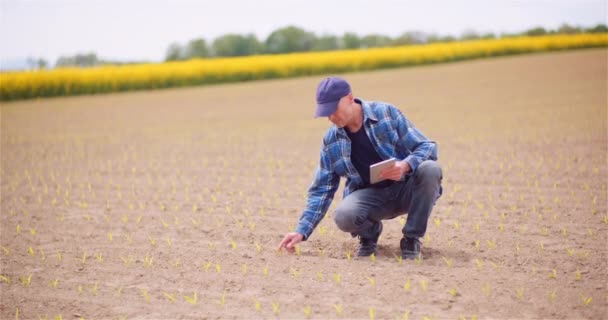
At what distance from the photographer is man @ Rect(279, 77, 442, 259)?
4254 mm

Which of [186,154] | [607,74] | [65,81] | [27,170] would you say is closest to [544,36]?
[607,74]

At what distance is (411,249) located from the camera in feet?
15.0

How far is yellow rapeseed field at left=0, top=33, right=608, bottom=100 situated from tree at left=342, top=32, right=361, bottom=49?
302 millimetres

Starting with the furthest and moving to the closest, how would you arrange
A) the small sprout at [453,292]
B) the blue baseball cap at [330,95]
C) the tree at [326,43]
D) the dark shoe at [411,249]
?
the tree at [326,43]
the dark shoe at [411,249]
the blue baseball cap at [330,95]
the small sprout at [453,292]

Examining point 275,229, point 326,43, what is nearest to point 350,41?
point 326,43

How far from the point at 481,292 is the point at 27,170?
759 cm

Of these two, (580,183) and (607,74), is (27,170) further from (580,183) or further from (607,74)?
(607,74)

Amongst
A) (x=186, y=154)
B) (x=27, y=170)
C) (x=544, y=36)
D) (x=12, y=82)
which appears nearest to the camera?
(x=27, y=170)

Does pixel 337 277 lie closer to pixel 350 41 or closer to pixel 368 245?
pixel 368 245

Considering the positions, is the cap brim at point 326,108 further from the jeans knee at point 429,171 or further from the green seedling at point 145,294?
the green seedling at point 145,294

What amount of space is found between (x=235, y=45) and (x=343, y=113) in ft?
73.8

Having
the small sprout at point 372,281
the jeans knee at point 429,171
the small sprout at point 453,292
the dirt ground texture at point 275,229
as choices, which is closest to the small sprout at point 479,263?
the dirt ground texture at point 275,229

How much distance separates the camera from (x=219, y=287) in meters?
4.27

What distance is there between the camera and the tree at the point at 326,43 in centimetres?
2816
